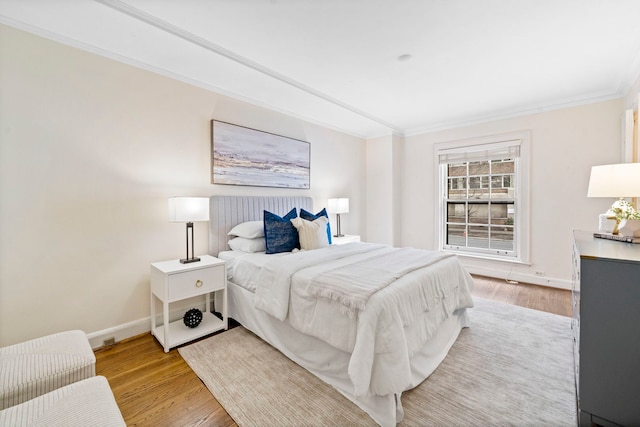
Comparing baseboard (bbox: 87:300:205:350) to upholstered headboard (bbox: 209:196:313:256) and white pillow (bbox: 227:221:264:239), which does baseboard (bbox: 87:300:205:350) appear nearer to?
upholstered headboard (bbox: 209:196:313:256)

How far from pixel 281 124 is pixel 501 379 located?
3.49m

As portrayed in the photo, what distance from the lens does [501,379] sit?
183 centimetres

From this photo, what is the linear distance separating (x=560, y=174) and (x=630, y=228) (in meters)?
2.11

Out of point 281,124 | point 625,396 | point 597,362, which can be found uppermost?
point 281,124

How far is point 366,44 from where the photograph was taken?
2299 millimetres

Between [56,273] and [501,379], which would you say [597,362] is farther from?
[56,273]

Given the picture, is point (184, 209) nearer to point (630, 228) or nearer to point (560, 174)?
point (630, 228)

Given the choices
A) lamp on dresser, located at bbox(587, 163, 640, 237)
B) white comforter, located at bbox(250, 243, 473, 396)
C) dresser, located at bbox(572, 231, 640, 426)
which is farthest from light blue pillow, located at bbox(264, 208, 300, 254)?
lamp on dresser, located at bbox(587, 163, 640, 237)

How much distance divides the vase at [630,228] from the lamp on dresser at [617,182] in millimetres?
14

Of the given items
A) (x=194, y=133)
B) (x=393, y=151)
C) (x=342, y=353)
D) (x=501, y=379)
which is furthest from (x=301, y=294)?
(x=393, y=151)

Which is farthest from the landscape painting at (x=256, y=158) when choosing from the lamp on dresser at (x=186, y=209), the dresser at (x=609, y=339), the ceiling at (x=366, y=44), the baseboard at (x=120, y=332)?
the dresser at (x=609, y=339)

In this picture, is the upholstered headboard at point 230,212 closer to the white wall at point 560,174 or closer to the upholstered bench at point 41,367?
the upholstered bench at point 41,367

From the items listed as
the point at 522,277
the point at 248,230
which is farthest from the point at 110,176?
the point at 522,277

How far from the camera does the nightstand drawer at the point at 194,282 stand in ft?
7.30
